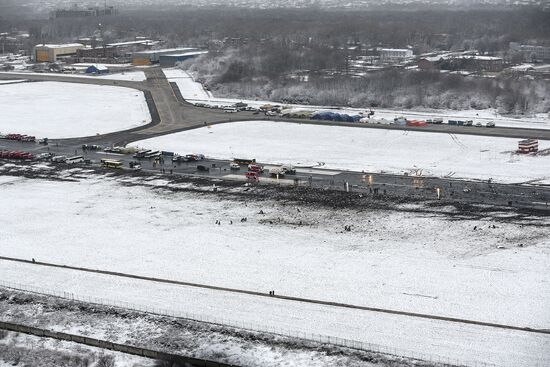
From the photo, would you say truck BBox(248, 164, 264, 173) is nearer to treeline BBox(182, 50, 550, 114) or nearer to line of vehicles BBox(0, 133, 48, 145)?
line of vehicles BBox(0, 133, 48, 145)

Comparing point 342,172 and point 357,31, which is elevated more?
point 357,31

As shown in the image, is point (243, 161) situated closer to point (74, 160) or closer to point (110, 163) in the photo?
point (110, 163)

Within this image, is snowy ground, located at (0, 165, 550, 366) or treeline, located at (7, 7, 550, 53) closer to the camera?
snowy ground, located at (0, 165, 550, 366)

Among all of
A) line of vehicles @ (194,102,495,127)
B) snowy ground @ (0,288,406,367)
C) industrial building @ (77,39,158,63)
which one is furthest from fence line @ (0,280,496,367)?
industrial building @ (77,39,158,63)

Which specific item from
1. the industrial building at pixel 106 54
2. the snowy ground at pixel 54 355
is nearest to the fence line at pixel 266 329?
the snowy ground at pixel 54 355

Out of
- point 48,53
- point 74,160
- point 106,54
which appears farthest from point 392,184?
point 48,53
